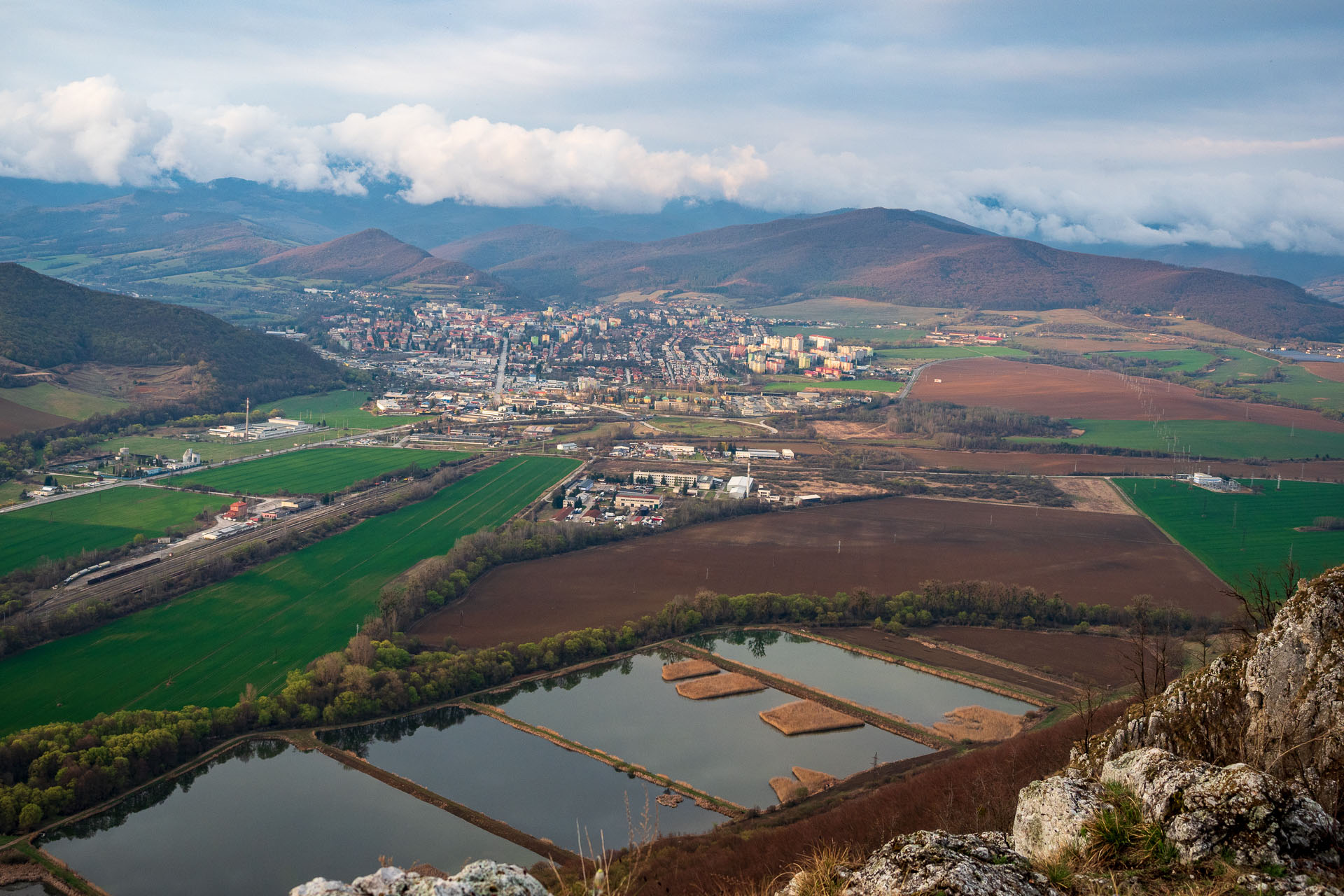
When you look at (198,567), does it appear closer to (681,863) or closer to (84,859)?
(84,859)

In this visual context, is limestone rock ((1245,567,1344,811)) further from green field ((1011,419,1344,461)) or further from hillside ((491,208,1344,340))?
hillside ((491,208,1344,340))

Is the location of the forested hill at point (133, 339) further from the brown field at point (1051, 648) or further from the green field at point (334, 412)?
the brown field at point (1051, 648)

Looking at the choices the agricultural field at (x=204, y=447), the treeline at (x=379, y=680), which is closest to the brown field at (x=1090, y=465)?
the treeline at (x=379, y=680)

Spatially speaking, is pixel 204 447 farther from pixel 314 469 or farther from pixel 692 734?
pixel 692 734

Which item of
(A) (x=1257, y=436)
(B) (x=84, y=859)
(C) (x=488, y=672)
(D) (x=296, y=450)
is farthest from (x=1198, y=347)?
(B) (x=84, y=859)

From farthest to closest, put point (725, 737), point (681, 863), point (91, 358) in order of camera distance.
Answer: point (91, 358)
point (725, 737)
point (681, 863)

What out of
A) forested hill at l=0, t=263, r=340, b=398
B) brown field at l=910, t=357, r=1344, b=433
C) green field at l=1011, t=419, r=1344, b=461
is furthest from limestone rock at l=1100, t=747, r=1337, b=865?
forested hill at l=0, t=263, r=340, b=398

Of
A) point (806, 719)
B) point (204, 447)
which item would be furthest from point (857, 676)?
point (204, 447)
